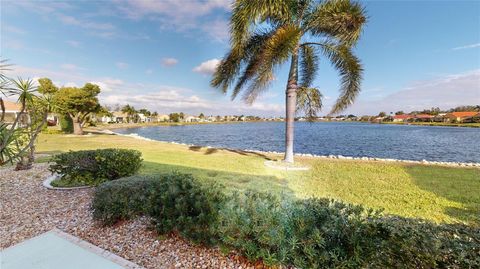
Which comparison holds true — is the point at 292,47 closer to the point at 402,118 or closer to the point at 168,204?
the point at 168,204

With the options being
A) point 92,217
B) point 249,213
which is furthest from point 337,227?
point 92,217

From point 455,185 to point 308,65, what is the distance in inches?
257

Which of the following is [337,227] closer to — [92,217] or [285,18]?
[92,217]

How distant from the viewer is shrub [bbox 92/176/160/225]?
11.2 feet

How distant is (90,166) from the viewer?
5.30m

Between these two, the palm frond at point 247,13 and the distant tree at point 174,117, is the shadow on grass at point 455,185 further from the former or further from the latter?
the distant tree at point 174,117

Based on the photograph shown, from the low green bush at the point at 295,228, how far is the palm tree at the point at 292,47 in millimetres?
5743

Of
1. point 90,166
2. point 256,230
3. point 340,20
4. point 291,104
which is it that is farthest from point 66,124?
point 256,230

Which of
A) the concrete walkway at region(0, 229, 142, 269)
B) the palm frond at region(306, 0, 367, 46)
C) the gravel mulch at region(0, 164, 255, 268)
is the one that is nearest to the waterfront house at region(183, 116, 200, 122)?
the palm frond at region(306, 0, 367, 46)

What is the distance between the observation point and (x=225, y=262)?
8.61 ft

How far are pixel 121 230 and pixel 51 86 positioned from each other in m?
29.2

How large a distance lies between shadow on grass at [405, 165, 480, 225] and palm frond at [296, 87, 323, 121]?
382 cm

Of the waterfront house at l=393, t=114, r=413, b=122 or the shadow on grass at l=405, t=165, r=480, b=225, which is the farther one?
the waterfront house at l=393, t=114, r=413, b=122

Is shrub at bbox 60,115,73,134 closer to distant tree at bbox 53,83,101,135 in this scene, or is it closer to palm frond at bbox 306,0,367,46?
distant tree at bbox 53,83,101,135
